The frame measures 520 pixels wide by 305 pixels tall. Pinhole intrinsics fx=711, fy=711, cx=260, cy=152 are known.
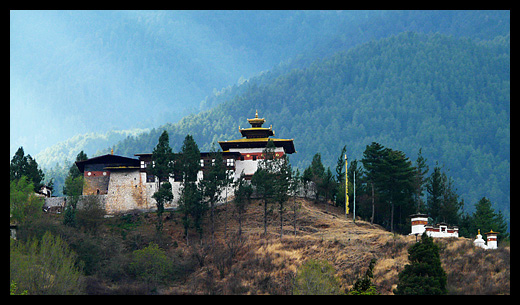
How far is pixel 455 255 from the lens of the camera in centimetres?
A: 6200

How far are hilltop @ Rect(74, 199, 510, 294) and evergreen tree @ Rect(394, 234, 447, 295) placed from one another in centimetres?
376

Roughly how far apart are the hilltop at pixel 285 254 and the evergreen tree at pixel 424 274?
12.3ft

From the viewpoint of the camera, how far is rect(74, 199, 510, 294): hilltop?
5975 cm

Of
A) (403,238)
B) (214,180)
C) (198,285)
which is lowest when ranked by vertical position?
(198,285)

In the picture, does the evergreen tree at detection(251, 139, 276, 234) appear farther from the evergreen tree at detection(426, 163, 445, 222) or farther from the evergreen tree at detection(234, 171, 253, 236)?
the evergreen tree at detection(426, 163, 445, 222)

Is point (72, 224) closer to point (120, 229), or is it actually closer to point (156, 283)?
point (120, 229)

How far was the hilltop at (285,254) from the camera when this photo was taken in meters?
59.8

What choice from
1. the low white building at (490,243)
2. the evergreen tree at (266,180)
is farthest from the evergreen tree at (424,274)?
the evergreen tree at (266,180)

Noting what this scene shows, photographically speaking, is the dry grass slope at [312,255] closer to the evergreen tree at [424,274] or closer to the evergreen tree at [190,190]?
the evergreen tree at [190,190]
